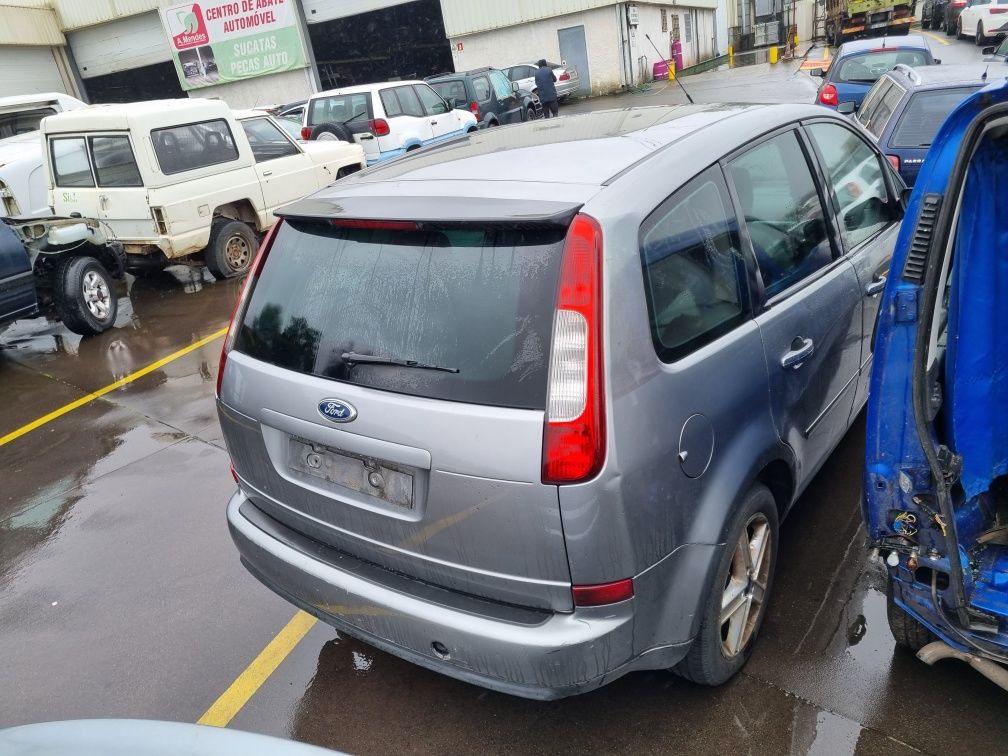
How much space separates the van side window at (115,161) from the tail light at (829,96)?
9587 mm

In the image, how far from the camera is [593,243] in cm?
206

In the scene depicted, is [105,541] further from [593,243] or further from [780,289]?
[780,289]

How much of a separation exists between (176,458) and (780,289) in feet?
12.7

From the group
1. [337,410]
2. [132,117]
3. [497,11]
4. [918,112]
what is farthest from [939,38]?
[337,410]

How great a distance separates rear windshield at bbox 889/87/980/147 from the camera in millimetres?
6805

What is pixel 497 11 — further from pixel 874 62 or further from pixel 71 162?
pixel 71 162

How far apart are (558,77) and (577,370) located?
25.2 metres

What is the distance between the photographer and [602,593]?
80.7 inches

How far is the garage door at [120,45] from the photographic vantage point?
30.9 meters

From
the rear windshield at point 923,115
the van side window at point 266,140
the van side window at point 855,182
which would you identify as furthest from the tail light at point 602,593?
the van side window at point 266,140

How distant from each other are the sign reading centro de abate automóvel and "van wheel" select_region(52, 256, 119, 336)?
24.1 metres

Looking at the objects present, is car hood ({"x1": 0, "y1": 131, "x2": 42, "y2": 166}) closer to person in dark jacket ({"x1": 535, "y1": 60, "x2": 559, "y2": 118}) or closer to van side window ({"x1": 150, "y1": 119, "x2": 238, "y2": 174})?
van side window ({"x1": 150, "y1": 119, "x2": 238, "y2": 174})

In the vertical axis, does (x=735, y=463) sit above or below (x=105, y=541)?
above

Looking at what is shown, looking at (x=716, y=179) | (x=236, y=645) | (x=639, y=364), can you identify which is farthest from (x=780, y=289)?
(x=236, y=645)
